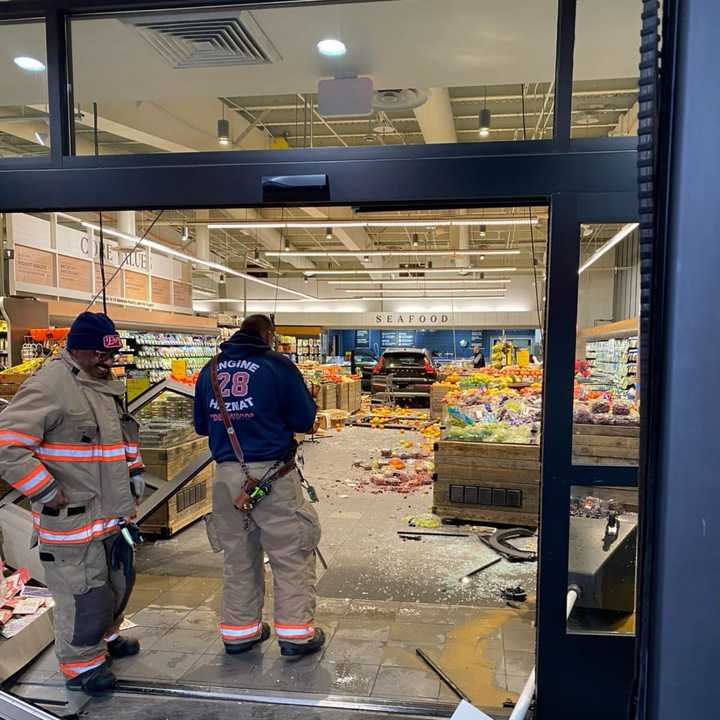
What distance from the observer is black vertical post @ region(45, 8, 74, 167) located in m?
2.24

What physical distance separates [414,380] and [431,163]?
543 inches

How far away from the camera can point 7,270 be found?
9047mm

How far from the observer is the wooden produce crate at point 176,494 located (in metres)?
4.92

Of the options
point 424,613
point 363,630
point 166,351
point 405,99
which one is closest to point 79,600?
point 363,630

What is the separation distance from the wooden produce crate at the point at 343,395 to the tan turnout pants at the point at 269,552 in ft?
35.6

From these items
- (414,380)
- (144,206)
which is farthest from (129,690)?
(414,380)

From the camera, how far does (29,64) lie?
296 centimetres

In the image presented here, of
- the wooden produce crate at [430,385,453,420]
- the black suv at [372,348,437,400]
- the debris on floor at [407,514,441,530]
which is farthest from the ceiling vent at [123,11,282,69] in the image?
the black suv at [372,348,437,400]

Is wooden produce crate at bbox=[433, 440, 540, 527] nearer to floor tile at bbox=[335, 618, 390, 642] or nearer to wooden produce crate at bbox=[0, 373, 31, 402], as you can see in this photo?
floor tile at bbox=[335, 618, 390, 642]

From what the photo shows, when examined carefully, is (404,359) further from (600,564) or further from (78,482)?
(600,564)

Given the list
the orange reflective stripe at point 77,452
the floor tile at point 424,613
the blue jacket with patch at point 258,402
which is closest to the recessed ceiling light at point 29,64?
the blue jacket with patch at point 258,402

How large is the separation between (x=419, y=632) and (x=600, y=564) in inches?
58.2

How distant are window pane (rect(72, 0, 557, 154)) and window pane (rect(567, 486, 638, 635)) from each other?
56.8 inches

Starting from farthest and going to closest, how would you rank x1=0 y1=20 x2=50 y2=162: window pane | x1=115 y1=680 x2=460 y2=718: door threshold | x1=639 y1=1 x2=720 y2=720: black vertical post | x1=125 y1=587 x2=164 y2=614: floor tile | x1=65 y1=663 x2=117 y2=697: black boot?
1. x1=125 y1=587 x2=164 y2=614: floor tile
2. x1=65 y1=663 x2=117 y2=697: black boot
3. x1=115 y1=680 x2=460 y2=718: door threshold
4. x1=0 y1=20 x2=50 y2=162: window pane
5. x1=639 y1=1 x2=720 y2=720: black vertical post
